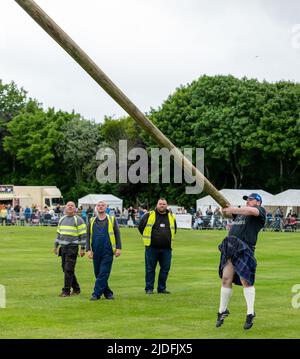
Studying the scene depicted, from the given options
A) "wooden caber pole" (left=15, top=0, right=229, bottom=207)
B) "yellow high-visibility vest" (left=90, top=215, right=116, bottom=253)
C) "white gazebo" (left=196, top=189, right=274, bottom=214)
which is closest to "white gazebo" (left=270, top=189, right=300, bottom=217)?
"white gazebo" (left=196, top=189, right=274, bottom=214)

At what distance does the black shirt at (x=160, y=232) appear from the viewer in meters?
15.0

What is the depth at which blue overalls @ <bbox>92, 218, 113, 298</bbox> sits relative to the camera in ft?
45.6

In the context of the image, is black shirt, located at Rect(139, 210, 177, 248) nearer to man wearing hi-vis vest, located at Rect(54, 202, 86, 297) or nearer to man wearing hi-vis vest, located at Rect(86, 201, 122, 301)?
man wearing hi-vis vest, located at Rect(86, 201, 122, 301)

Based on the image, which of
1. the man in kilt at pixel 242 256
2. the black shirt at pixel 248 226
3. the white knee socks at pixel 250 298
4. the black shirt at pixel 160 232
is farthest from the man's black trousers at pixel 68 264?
the white knee socks at pixel 250 298

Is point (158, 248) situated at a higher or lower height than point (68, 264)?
higher

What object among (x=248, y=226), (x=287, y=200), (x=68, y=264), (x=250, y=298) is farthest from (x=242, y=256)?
(x=287, y=200)

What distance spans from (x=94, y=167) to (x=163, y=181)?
14.0 m

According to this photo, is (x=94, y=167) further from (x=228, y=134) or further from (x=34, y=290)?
(x=34, y=290)

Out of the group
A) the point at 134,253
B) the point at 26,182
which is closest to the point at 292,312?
the point at 134,253

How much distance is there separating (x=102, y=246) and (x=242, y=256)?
11.3 feet

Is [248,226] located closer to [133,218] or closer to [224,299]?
[224,299]

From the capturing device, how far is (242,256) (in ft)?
36.7

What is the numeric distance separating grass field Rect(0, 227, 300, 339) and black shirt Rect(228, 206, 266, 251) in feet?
3.78

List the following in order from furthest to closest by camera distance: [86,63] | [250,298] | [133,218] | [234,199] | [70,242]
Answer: [234,199] < [133,218] < [70,242] < [250,298] < [86,63]
